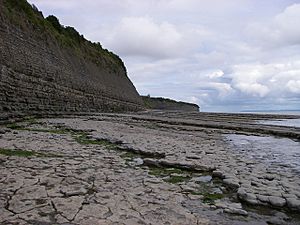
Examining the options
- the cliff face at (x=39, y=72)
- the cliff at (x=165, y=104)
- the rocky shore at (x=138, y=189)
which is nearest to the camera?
the rocky shore at (x=138, y=189)

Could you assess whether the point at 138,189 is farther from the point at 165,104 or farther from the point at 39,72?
the point at 165,104

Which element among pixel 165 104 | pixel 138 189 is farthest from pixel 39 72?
pixel 165 104

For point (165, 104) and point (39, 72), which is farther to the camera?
point (165, 104)

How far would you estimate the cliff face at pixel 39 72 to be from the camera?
16089 mm

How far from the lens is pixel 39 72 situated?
20.4 metres

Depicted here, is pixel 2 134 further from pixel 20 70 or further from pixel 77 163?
pixel 20 70

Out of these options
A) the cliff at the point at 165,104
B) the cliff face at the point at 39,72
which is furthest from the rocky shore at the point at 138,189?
the cliff at the point at 165,104

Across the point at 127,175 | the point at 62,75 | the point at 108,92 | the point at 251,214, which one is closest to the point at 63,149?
the point at 127,175

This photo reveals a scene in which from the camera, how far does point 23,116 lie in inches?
644

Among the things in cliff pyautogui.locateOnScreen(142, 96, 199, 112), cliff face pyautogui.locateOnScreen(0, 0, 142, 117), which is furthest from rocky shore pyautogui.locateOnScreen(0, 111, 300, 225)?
cliff pyautogui.locateOnScreen(142, 96, 199, 112)

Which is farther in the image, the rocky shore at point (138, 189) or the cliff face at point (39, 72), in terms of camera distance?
the cliff face at point (39, 72)

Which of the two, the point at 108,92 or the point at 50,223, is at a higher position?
the point at 108,92

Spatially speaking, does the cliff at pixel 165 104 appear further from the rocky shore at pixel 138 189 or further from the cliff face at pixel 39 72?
the rocky shore at pixel 138 189

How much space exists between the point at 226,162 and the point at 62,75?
20.3m
